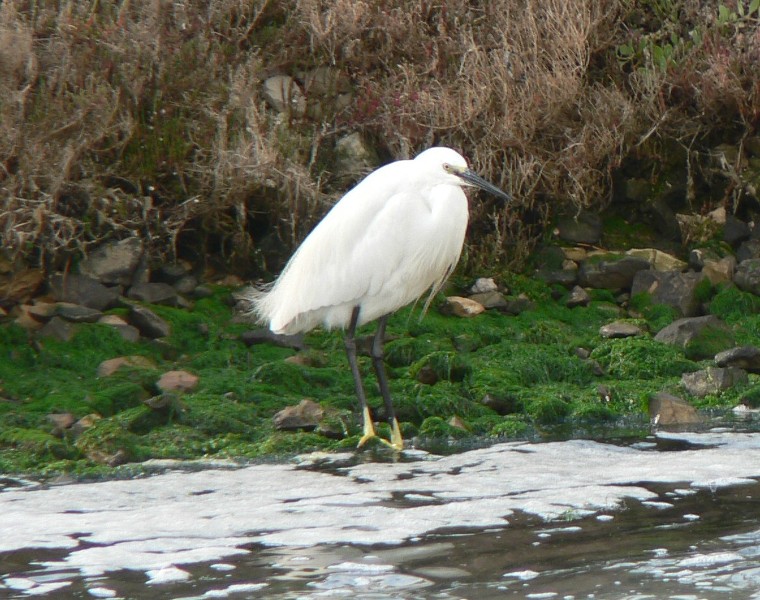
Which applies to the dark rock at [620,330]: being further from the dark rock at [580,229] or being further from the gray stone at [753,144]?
the gray stone at [753,144]

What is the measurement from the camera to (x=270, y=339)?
307 inches

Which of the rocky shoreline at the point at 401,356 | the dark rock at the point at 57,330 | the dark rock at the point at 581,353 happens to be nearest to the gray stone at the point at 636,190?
the rocky shoreline at the point at 401,356

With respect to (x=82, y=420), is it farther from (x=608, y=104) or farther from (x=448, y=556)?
(x=608, y=104)

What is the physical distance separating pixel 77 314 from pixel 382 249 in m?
2.21

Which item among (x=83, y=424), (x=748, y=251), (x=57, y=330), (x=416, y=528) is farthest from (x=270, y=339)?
(x=748, y=251)

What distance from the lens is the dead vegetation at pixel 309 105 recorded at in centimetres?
791

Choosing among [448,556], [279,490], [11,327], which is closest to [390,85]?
[11,327]

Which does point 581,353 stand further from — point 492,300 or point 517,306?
Answer: point 492,300

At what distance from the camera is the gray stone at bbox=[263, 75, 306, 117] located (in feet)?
30.2

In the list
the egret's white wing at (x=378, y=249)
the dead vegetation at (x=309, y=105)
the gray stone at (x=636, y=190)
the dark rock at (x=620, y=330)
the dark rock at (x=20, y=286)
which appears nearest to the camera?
the egret's white wing at (x=378, y=249)

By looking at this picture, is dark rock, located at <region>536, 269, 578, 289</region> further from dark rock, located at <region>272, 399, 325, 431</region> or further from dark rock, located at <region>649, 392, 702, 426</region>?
dark rock, located at <region>272, 399, 325, 431</region>

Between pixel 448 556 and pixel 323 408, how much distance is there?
8.79ft

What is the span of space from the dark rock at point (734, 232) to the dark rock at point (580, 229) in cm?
99

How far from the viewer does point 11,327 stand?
7387mm
